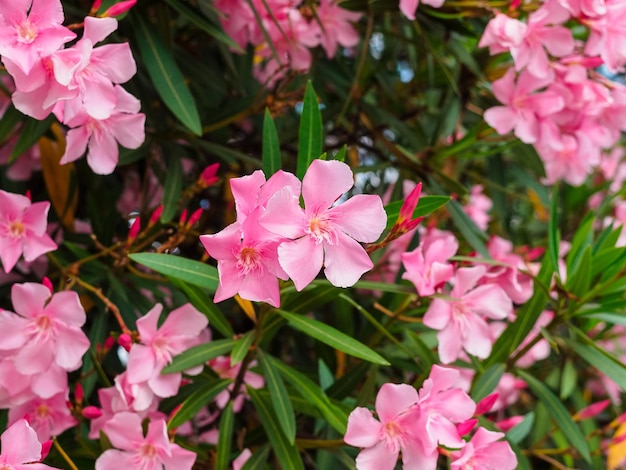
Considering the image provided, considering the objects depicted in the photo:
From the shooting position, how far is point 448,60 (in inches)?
78.3

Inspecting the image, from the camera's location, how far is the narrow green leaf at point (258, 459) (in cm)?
109

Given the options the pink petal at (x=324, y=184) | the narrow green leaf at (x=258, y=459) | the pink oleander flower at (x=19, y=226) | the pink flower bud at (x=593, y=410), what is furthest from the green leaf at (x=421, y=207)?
the pink flower bud at (x=593, y=410)

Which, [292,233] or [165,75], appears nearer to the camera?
[292,233]

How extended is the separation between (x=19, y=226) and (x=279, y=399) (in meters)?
0.47

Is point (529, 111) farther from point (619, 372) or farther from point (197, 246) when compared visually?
point (197, 246)

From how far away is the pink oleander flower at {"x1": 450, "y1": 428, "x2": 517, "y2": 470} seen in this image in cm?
99

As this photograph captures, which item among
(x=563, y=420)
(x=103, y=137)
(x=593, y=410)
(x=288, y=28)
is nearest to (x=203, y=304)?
(x=103, y=137)

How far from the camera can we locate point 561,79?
1.32 m

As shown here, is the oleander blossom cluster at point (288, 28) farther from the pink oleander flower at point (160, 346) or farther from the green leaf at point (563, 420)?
the green leaf at point (563, 420)

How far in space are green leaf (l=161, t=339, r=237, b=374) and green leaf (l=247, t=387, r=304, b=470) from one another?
9 centimetres

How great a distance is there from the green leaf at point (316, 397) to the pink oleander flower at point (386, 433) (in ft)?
0.29

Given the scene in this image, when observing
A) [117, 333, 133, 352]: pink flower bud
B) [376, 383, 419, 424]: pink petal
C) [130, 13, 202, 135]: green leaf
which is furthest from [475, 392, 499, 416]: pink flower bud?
[130, 13, 202, 135]: green leaf

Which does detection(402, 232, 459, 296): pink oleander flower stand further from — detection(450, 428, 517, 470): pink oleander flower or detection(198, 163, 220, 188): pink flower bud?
detection(198, 163, 220, 188): pink flower bud

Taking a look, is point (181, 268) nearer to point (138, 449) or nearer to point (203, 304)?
point (203, 304)
